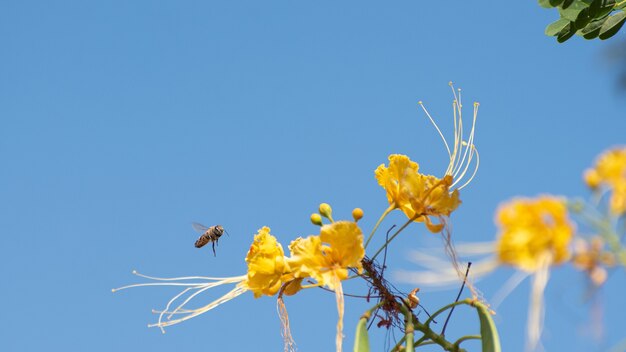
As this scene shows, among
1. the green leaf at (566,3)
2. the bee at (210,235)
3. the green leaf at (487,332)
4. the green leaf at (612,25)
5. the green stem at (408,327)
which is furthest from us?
the bee at (210,235)

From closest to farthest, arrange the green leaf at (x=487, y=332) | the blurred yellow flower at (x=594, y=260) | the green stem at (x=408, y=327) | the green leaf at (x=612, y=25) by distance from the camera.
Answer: the blurred yellow flower at (x=594, y=260) < the green leaf at (x=487, y=332) < the green stem at (x=408, y=327) < the green leaf at (x=612, y=25)

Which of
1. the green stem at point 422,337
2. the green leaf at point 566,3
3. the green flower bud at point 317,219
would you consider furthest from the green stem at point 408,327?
the green leaf at point 566,3

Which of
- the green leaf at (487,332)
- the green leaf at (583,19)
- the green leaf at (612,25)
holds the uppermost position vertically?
the green leaf at (612,25)

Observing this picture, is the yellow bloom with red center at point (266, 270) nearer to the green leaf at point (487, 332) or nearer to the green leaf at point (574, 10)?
the green leaf at point (487, 332)

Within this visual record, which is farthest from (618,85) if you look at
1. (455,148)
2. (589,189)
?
(589,189)

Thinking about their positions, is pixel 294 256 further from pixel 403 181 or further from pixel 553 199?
pixel 553 199

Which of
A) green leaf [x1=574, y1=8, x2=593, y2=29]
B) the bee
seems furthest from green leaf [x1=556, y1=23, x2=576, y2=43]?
the bee

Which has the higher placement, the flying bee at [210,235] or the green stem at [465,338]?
the flying bee at [210,235]

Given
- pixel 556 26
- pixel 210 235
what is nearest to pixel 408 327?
pixel 556 26
